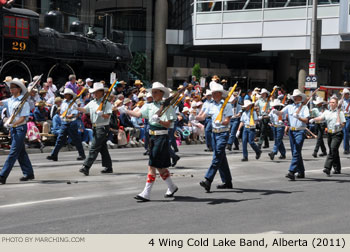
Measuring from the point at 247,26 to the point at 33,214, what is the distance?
33986 millimetres

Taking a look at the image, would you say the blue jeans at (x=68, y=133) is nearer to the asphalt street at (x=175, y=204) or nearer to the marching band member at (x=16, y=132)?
the asphalt street at (x=175, y=204)

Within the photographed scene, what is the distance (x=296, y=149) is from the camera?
1280 centimetres

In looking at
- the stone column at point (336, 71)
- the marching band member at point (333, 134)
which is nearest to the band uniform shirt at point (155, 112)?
the marching band member at point (333, 134)

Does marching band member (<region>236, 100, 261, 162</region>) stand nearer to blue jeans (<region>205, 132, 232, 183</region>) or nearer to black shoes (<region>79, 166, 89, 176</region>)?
black shoes (<region>79, 166, 89, 176</region>)

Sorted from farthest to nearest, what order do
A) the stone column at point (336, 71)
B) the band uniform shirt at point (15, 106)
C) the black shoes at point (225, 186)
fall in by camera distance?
1. the stone column at point (336, 71)
2. the band uniform shirt at point (15, 106)
3. the black shoes at point (225, 186)

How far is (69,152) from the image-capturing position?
1934 centimetres

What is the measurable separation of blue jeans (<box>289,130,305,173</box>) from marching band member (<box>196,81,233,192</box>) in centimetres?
192

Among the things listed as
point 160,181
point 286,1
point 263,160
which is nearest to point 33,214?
point 160,181

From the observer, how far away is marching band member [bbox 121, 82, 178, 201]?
32.0ft

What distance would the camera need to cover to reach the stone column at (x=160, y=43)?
→ 154 feet

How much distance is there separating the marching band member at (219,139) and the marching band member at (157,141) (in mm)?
926

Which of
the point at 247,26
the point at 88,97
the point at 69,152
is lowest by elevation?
the point at 69,152

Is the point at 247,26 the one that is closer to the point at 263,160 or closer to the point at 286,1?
the point at 286,1

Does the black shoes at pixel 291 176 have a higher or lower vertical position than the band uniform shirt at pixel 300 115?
lower
